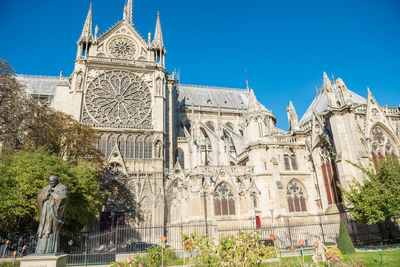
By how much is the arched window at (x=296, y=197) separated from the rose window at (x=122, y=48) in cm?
2322

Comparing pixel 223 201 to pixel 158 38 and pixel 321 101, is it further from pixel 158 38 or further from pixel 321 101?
pixel 158 38

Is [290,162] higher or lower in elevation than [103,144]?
lower

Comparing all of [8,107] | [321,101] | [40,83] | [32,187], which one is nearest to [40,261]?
[32,187]

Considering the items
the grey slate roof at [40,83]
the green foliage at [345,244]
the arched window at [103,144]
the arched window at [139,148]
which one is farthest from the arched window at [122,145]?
the green foliage at [345,244]

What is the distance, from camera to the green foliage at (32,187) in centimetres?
1470

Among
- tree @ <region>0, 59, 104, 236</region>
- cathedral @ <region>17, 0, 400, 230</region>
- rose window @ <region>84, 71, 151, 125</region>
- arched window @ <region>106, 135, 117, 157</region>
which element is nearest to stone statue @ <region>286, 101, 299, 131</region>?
cathedral @ <region>17, 0, 400, 230</region>

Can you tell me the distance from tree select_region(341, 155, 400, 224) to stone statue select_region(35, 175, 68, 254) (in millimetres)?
14557

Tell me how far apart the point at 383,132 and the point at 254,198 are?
10.9m

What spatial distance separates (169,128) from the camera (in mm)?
31172

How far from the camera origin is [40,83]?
41.0 m

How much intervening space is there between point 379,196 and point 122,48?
97.2ft

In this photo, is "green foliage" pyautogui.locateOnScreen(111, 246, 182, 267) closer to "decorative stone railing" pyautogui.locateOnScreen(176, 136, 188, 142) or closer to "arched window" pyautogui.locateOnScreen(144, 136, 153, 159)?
"arched window" pyautogui.locateOnScreen(144, 136, 153, 159)

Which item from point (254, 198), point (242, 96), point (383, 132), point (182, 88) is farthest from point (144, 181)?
point (242, 96)

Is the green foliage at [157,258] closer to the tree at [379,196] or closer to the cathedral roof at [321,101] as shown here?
the tree at [379,196]
